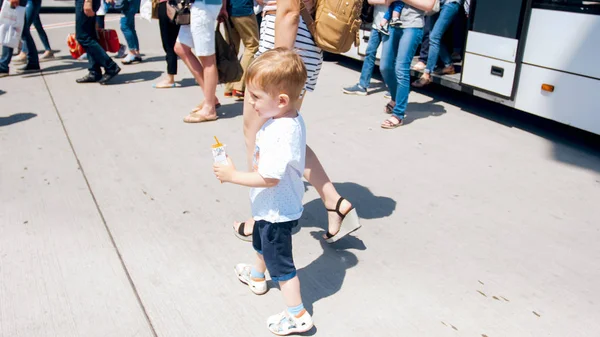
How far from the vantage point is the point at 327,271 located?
2.93 m

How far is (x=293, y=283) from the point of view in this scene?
239 centimetres

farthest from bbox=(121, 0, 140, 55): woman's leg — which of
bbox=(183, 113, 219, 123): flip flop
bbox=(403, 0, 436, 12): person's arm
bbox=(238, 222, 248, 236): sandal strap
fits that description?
bbox=(238, 222, 248, 236): sandal strap

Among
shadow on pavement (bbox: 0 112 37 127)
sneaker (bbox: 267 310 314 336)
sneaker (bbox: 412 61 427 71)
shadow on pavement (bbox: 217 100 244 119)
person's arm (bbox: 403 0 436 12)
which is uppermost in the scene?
person's arm (bbox: 403 0 436 12)

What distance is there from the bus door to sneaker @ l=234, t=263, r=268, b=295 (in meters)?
3.35

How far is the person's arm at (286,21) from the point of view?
2818mm

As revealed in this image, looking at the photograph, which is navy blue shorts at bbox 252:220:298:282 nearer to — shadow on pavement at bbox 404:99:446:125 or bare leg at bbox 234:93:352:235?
bare leg at bbox 234:93:352:235

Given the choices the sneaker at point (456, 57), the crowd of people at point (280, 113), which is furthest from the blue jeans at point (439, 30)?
the sneaker at point (456, 57)

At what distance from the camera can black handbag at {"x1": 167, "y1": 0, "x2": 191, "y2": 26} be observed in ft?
16.4

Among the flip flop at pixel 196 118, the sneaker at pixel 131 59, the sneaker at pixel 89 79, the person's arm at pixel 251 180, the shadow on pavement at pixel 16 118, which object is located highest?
the person's arm at pixel 251 180

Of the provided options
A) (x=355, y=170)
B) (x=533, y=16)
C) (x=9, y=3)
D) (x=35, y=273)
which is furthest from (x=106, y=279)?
(x=9, y=3)

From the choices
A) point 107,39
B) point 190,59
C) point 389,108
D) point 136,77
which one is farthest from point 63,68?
point 389,108

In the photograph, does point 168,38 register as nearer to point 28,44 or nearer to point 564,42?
point 28,44

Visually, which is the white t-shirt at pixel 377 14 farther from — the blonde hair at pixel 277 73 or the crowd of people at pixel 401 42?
the blonde hair at pixel 277 73

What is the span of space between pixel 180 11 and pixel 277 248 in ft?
10.9
